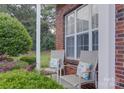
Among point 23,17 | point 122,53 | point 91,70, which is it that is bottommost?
point 91,70

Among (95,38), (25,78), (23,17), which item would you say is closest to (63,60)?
(95,38)

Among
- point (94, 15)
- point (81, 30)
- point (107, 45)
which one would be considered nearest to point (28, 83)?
point (107, 45)

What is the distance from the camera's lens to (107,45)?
304 cm

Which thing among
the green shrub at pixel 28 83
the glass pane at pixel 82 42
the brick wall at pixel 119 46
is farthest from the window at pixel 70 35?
the brick wall at pixel 119 46

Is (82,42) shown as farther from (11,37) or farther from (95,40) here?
(11,37)

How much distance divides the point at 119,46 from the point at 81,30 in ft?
13.0

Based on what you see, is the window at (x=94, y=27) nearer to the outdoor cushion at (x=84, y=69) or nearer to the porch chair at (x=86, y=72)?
the porch chair at (x=86, y=72)

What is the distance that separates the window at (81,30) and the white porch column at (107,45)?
2828 mm

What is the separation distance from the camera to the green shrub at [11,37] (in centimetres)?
1112
